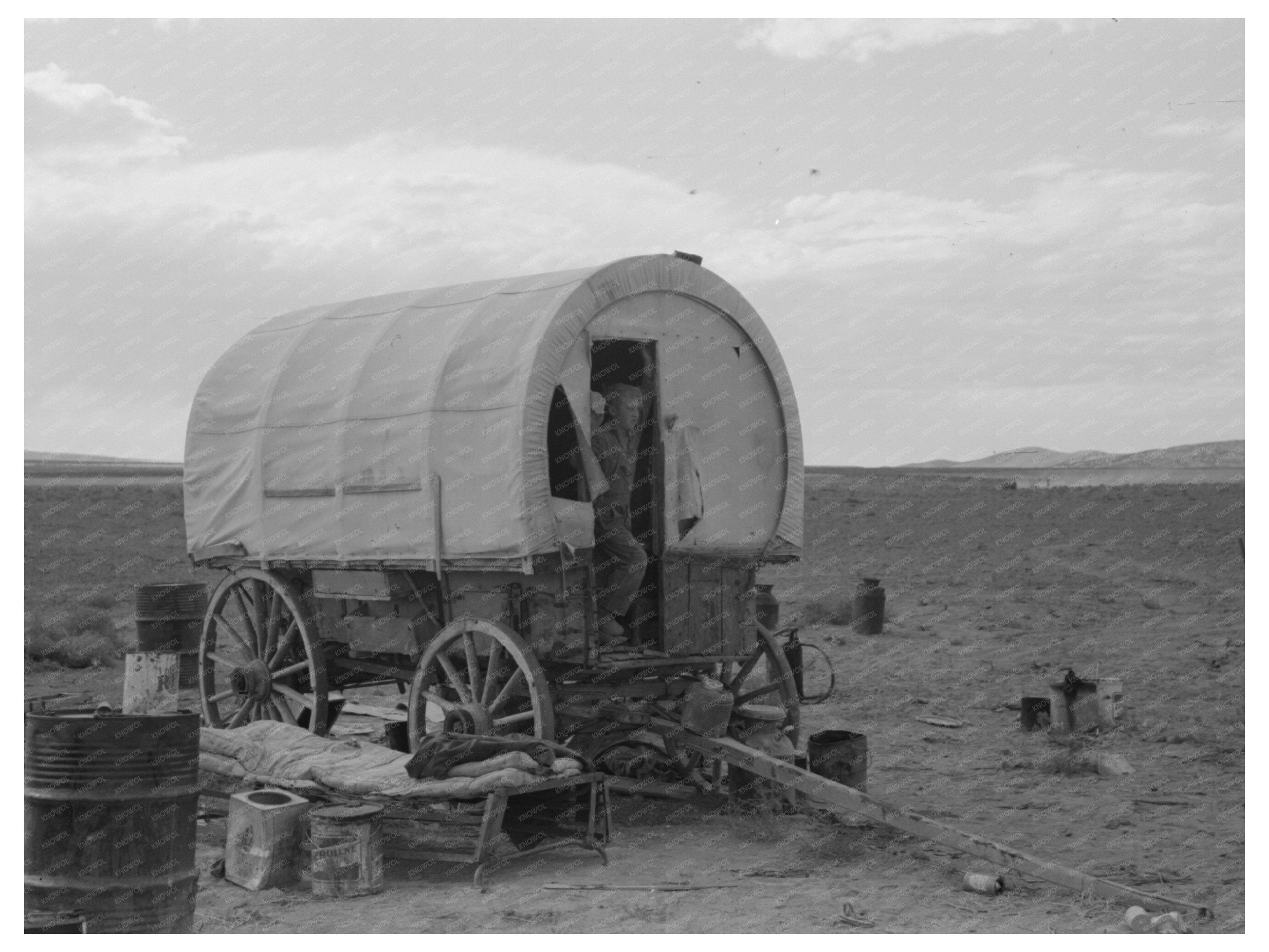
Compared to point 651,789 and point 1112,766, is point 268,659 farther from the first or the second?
point 1112,766

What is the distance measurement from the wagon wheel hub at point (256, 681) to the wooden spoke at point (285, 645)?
0.24 ft

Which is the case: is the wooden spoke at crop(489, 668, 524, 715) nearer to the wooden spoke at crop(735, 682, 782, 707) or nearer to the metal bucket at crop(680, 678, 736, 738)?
the metal bucket at crop(680, 678, 736, 738)

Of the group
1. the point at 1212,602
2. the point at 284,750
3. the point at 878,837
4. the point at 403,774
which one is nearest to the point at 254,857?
the point at 403,774

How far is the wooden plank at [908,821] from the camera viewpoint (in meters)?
6.08

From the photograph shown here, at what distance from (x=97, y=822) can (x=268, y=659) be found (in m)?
4.96

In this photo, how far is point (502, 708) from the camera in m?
8.20

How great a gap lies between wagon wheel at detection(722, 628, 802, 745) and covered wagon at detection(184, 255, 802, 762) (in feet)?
0.11

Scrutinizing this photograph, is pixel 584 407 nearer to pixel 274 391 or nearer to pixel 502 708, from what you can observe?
pixel 502 708

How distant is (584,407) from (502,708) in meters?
1.94

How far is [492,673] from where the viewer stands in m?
7.93

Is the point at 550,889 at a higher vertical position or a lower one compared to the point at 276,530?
lower

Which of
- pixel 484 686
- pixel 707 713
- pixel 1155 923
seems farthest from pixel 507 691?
pixel 1155 923

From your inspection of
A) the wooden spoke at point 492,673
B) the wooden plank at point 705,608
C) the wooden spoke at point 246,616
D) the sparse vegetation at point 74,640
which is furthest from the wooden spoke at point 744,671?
Answer: the sparse vegetation at point 74,640
